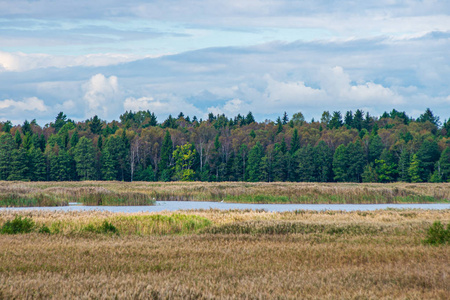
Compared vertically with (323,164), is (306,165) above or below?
below

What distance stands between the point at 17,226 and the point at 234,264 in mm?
10920

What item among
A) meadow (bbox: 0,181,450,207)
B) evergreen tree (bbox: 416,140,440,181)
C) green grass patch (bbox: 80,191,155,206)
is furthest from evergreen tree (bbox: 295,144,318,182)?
green grass patch (bbox: 80,191,155,206)

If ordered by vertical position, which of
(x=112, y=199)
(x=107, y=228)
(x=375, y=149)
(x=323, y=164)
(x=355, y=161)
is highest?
(x=375, y=149)

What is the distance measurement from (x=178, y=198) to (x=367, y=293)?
4350cm

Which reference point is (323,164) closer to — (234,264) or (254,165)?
(254,165)

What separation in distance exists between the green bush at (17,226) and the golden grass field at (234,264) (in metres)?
0.94

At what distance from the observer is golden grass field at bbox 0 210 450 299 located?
945 centimetres

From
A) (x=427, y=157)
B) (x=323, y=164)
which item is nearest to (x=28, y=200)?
(x=323, y=164)

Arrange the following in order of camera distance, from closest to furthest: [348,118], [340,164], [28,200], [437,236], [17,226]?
[437,236] → [17,226] → [28,200] → [340,164] → [348,118]

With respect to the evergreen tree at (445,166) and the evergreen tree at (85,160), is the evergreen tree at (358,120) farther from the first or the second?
the evergreen tree at (85,160)

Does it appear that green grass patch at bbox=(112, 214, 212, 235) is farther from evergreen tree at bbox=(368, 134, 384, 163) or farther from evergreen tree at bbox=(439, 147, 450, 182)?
evergreen tree at bbox=(368, 134, 384, 163)

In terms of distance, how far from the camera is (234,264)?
41.4 ft

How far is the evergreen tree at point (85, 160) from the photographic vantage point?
10850cm

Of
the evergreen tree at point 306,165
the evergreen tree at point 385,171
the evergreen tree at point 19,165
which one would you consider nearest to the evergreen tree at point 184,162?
the evergreen tree at point 306,165
